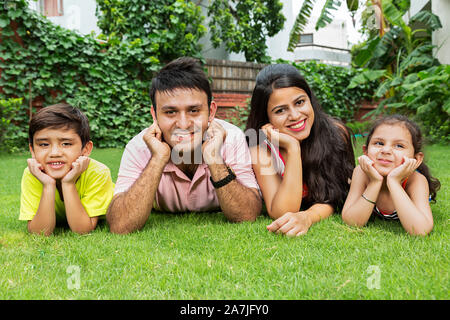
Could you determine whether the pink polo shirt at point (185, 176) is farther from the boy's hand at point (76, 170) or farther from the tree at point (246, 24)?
the tree at point (246, 24)

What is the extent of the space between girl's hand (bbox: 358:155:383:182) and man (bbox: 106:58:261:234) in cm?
76

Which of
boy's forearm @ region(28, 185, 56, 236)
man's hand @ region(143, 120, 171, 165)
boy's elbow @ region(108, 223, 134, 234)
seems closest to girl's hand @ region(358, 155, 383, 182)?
man's hand @ region(143, 120, 171, 165)

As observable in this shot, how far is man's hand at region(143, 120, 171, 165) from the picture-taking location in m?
2.49

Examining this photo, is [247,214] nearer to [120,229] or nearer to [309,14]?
[120,229]

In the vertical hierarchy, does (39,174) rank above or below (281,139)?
below

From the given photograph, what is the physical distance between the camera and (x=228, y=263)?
1.83 meters

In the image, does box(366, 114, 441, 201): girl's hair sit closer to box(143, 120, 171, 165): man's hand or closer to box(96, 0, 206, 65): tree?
box(143, 120, 171, 165): man's hand

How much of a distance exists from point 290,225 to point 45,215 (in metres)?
1.56

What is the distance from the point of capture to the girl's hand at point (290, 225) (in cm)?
225

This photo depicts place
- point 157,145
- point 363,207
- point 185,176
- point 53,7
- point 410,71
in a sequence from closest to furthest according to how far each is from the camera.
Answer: point 363,207
point 157,145
point 185,176
point 410,71
point 53,7

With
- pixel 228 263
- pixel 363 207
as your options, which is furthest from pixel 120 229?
pixel 363 207

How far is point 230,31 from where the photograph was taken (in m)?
11.7

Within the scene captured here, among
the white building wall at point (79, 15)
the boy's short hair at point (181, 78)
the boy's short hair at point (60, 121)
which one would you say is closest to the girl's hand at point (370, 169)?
the boy's short hair at point (181, 78)
